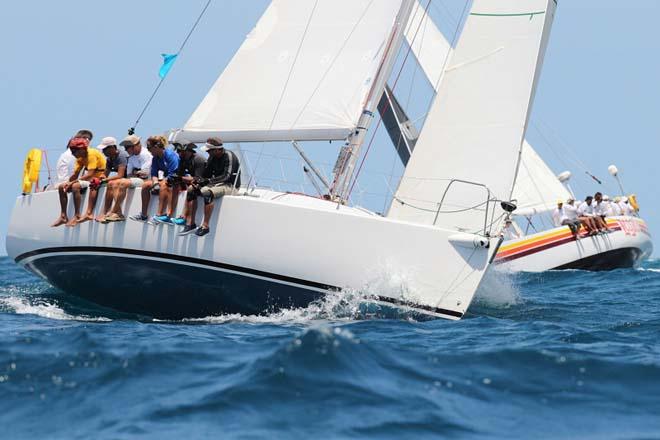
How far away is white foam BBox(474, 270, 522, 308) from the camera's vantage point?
1270 centimetres

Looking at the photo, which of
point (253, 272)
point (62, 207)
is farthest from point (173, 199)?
point (62, 207)

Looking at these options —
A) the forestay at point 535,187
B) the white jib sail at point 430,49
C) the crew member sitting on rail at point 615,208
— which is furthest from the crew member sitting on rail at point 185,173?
the crew member sitting on rail at point 615,208

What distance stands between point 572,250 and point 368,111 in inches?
459

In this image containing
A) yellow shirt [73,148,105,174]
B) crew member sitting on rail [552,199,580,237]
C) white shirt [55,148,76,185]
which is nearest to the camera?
yellow shirt [73,148,105,174]

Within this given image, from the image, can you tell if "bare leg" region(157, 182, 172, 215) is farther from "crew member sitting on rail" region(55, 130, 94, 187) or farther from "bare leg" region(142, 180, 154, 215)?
"crew member sitting on rail" region(55, 130, 94, 187)

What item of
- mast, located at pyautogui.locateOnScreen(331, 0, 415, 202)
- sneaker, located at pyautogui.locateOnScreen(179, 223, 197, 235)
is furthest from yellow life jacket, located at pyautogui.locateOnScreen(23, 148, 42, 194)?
mast, located at pyautogui.locateOnScreen(331, 0, 415, 202)

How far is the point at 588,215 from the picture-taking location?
22.3 meters

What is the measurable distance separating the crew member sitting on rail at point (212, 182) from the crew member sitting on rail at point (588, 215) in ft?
44.1

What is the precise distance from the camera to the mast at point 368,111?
37.1 ft

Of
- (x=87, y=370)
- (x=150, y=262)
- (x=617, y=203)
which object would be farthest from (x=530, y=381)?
(x=617, y=203)

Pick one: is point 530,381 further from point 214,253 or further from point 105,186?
point 105,186

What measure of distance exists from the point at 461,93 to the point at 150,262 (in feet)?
12.1

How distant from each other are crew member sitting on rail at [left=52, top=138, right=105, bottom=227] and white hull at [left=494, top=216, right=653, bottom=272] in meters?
10.5

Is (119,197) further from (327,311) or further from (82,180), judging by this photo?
(327,311)
